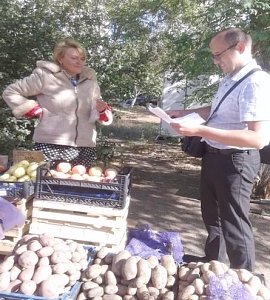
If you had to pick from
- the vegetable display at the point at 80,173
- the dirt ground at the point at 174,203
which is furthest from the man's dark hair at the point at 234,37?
the dirt ground at the point at 174,203

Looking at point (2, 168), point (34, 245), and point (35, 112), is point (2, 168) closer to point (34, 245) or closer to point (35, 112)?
point (35, 112)

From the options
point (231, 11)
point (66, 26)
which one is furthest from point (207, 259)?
point (66, 26)

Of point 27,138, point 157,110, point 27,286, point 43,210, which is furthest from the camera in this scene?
point 27,138

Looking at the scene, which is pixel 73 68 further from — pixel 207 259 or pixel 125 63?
pixel 125 63

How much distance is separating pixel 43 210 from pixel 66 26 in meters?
5.08

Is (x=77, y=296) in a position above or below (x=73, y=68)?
below

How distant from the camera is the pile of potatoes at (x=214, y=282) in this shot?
7.26ft

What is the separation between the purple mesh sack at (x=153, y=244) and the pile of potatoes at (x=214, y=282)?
0.63m

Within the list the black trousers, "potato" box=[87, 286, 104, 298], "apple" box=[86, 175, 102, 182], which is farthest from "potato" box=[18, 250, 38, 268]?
the black trousers

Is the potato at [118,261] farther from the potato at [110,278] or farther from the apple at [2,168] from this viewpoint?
the apple at [2,168]

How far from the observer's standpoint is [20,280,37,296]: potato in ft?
7.27

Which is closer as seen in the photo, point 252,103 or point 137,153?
point 252,103

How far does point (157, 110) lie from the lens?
260cm

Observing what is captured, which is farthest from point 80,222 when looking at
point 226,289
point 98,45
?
point 98,45
